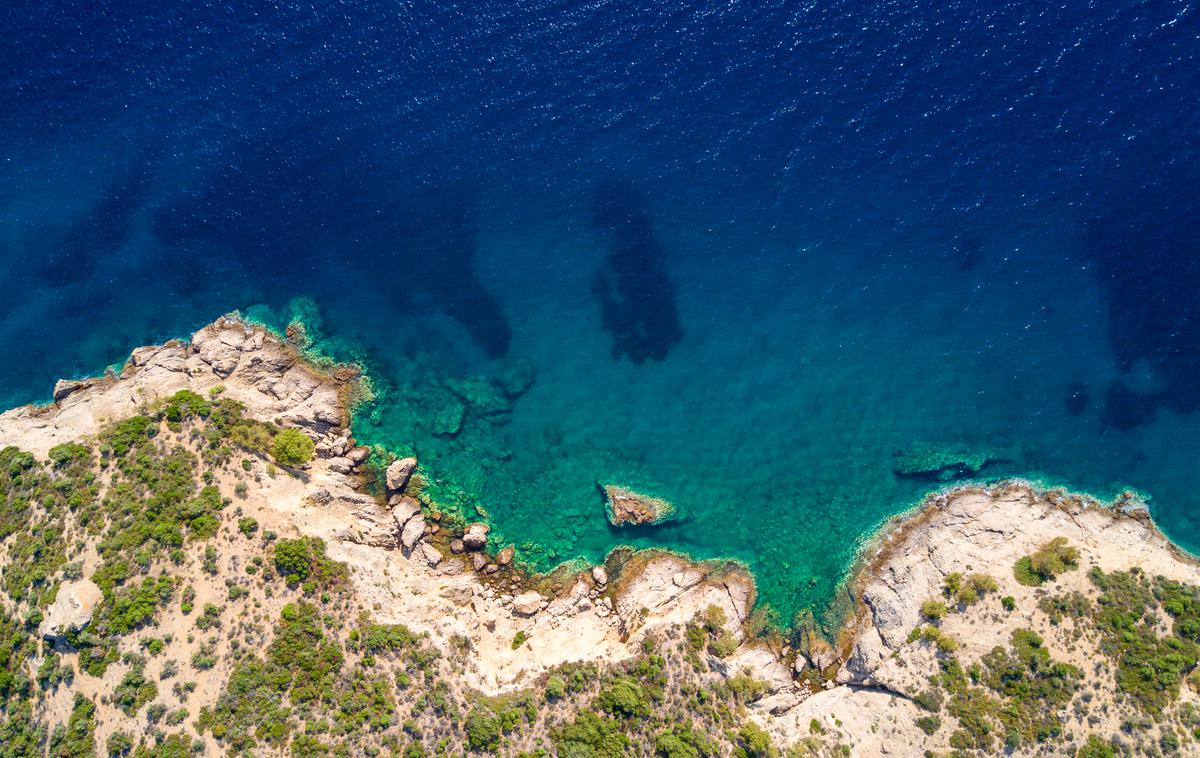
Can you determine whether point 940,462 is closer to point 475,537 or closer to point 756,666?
point 756,666

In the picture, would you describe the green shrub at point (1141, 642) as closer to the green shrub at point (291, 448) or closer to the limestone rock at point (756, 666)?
the limestone rock at point (756, 666)

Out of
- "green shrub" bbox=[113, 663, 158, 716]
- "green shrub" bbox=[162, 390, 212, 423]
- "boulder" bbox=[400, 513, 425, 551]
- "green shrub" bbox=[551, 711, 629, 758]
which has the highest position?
"green shrub" bbox=[162, 390, 212, 423]

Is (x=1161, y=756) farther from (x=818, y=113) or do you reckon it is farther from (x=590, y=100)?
(x=590, y=100)

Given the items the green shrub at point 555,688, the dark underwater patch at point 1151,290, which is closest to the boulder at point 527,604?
the green shrub at point 555,688

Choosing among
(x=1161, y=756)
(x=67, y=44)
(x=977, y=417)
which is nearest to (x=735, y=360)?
(x=977, y=417)

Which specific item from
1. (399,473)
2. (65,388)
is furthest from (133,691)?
(65,388)

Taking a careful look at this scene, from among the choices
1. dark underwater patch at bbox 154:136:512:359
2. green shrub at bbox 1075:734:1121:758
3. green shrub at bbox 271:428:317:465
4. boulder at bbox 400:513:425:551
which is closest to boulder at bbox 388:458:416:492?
boulder at bbox 400:513:425:551

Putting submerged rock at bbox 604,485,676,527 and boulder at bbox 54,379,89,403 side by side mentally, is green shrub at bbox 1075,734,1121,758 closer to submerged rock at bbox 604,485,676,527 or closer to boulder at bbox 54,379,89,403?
submerged rock at bbox 604,485,676,527
